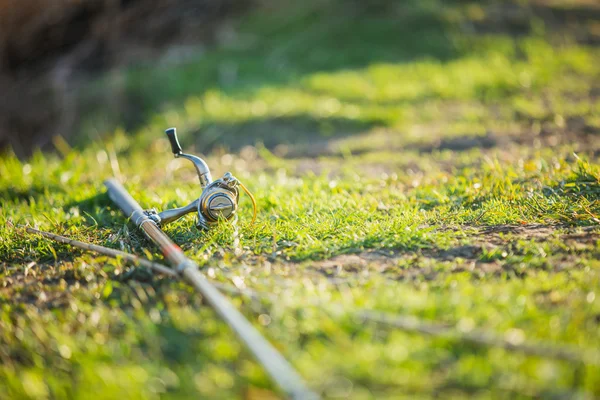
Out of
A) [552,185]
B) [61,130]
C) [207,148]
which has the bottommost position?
[552,185]

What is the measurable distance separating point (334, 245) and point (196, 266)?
0.69 metres

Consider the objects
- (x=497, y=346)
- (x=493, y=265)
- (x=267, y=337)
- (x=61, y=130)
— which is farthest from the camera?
(x=61, y=130)

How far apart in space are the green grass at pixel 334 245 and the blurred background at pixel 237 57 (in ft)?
0.24

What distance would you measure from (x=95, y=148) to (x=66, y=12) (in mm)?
3450

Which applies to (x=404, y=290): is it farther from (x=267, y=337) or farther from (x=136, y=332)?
(x=136, y=332)

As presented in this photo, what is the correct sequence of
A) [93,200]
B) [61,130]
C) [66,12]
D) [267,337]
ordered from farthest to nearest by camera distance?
[66,12]
[61,130]
[93,200]
[267,337]

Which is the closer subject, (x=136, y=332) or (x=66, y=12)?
(x=136, y=332)

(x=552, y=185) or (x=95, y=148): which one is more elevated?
(x=95, y=148)

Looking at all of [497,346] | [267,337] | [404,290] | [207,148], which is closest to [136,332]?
[267,337]

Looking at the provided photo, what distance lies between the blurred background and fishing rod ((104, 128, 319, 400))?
254cm

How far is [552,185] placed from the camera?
3.24 m

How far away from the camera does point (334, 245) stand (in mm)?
2686

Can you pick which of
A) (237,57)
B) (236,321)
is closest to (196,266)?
(236,321)

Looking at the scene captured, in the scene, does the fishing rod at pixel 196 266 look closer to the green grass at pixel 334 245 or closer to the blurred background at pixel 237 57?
the green grass at pixel 334 245
